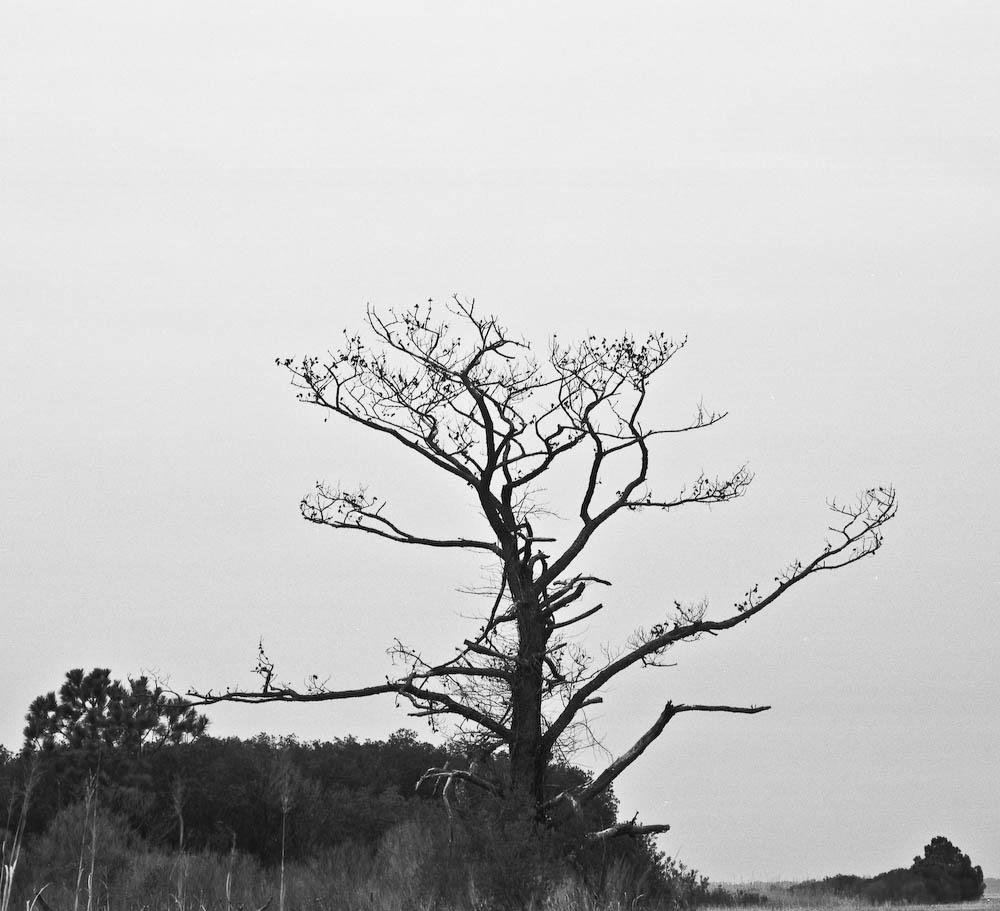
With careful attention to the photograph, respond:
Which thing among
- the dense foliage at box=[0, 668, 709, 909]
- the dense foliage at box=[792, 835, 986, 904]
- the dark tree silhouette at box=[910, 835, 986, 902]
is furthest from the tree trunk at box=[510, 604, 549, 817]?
the dark tree silhouette at box=[910, 835, 986, 902]

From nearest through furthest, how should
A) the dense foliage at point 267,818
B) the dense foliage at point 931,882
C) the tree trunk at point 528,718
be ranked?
the dense foliage at point 267,818 < the tree trunk at point 528,718 < the dense foliage at point 931,882

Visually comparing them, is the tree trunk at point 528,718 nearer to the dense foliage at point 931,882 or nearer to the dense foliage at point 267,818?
the dense foliage at point 267,818

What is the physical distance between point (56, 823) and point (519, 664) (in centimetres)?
1535

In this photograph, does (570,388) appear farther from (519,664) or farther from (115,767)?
(115,767)

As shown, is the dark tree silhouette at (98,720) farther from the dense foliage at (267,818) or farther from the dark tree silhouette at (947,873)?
the dark tree silhouette at (947,873)

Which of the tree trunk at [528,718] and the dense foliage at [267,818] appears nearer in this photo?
the dense foliage at [267,818]

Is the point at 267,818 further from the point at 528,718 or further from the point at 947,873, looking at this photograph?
the point at 947,873

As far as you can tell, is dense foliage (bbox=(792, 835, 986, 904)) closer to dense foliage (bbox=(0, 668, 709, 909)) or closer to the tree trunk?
dense foliage (bbox=(0, 668, 709, 909))

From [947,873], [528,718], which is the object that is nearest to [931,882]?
[947,873]

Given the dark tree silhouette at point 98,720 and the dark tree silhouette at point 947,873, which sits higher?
the dark tree silhouette at point 98,720

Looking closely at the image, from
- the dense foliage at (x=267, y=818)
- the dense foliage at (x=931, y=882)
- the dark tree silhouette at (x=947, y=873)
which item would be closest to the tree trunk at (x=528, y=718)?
the dense foliage at (x=267, y=818)

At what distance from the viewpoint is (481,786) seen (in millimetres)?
22422

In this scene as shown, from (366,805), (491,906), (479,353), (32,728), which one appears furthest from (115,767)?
(491,906)

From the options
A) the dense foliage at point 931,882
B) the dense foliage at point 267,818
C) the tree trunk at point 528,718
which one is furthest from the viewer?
the dense foliage at point 931,882
